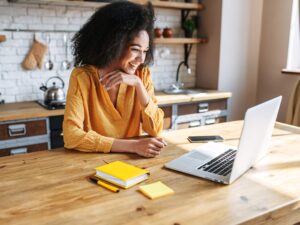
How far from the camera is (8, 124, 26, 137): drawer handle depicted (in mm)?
2282

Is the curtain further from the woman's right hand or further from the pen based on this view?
the pen

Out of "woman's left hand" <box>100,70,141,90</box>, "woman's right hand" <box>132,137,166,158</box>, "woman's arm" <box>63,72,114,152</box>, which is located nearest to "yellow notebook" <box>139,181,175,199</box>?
→ "woman's right hand" <box>132,137,166,158</box>

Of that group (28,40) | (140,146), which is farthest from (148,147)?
(28,40)

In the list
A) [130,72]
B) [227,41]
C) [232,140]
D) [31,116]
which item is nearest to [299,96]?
[227,41]

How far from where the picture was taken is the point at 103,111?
166cm

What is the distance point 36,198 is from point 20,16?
7.07 ft

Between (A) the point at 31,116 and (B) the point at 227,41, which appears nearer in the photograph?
(A) the point at 31,116

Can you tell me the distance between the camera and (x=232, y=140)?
1.63m

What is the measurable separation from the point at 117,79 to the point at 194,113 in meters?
1.68

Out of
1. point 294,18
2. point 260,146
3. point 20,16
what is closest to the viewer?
point 260,146

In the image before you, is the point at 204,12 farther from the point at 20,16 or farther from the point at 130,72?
the point at 130,72

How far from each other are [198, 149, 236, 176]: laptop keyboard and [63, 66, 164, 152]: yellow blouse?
0.42 m

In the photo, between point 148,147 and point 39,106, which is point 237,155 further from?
point 39,106

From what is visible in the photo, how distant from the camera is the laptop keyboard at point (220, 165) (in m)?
1.21
